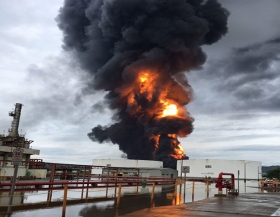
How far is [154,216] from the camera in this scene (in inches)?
331

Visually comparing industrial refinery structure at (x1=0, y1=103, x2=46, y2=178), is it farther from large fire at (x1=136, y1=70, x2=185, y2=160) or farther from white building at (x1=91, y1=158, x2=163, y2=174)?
large fire at (x1=136, y1=70, x2=185, y2=160)

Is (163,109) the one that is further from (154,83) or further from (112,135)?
(112,135)

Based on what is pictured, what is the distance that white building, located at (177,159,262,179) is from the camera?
3120 inches

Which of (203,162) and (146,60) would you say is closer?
(146,60)

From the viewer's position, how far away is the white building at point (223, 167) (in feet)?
260

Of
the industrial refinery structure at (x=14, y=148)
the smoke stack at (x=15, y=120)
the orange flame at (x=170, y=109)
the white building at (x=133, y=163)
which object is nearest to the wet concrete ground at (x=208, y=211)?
the industrial refinery structure at (x=14, y=148)

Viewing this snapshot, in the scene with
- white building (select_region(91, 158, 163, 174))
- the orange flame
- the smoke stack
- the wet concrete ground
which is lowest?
the wet concrete ground

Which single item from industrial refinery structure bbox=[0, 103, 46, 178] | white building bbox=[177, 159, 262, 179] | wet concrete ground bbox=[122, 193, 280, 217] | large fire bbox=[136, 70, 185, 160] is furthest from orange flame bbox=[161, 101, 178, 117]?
wet concrete ground bbox=[122, 193, 280, 217]

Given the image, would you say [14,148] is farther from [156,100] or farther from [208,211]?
[156,100]

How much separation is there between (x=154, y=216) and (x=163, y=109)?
70.7 metres

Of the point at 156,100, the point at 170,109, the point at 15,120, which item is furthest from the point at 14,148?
the point at 170,109

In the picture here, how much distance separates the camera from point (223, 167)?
264ft

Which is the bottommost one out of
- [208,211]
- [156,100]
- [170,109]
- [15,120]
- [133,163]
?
[208,211]

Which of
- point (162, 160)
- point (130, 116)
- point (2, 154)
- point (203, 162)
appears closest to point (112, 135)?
point (130, 116)
